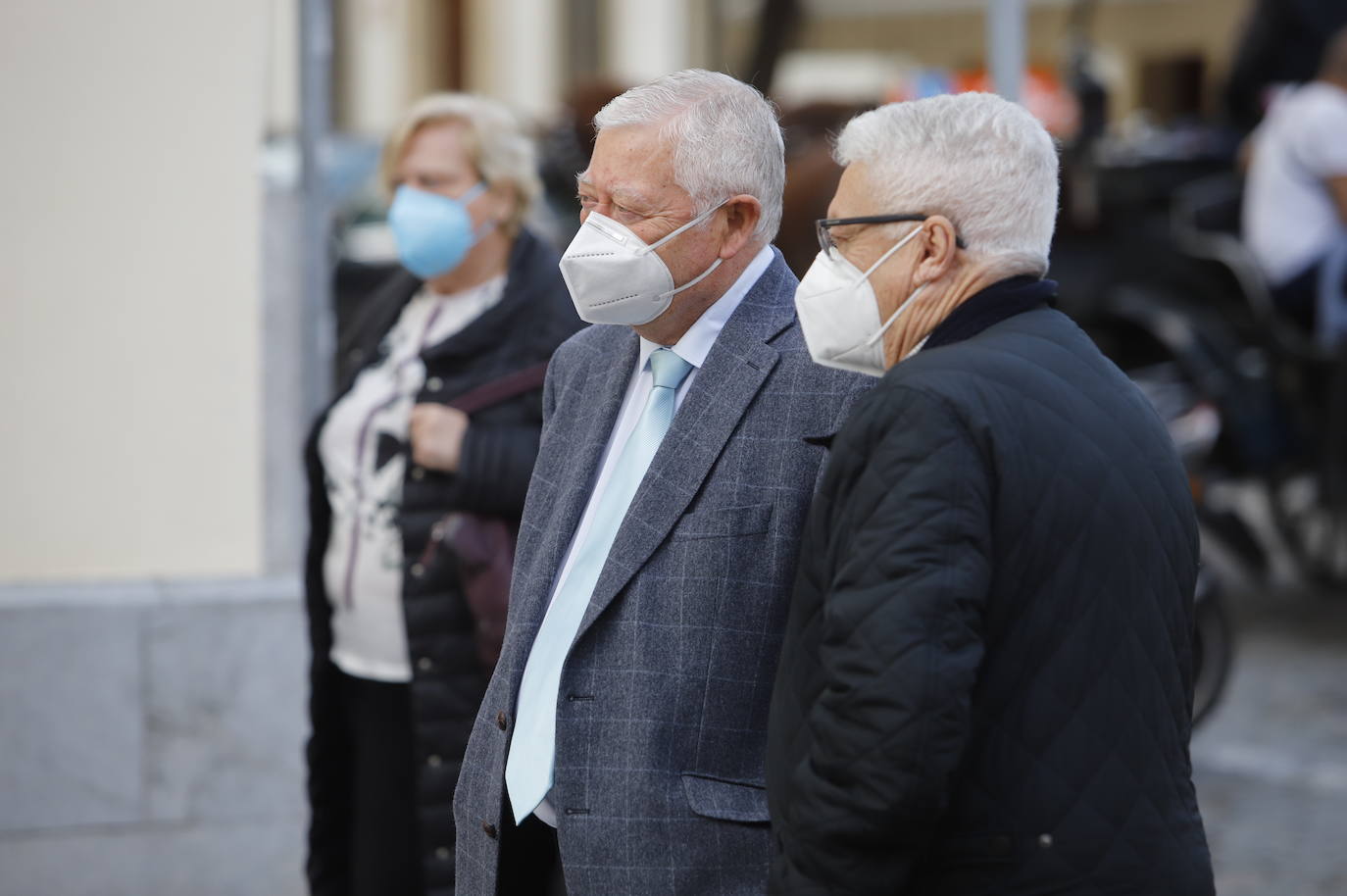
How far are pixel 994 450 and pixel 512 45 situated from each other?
72.4 feet

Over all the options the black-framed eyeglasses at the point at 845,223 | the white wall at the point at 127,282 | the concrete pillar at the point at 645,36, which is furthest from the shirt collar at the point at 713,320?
the concrete pillar at the point at 645,36

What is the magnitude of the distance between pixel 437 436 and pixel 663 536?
1.12m

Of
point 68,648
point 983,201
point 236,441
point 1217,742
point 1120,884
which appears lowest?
point 1217,742

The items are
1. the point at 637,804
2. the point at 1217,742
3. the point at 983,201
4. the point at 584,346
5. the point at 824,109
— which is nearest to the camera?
the point at 983,201

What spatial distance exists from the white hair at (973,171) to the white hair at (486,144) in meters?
1.58

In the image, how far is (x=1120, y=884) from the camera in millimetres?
2002

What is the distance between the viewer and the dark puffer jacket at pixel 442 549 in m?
3.35

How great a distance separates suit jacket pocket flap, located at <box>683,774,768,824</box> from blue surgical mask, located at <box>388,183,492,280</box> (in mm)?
1555

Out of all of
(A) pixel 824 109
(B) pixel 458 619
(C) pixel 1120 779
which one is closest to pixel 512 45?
(A) pixel 824 109

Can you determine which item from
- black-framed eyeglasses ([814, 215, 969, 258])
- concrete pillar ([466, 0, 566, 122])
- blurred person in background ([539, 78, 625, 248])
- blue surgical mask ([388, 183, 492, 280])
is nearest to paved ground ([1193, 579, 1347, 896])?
blue surgical mask ([388, 183, 492, 280])

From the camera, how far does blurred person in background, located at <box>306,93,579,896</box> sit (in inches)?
132

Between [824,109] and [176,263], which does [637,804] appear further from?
[824,109]

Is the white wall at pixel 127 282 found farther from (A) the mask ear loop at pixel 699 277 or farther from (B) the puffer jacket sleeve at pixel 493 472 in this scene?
(A) the mask ear loop at pixel 699 277

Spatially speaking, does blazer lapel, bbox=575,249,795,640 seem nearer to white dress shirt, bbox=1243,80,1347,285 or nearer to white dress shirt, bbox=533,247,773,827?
white dress shirt, bbox=533,247,773,827
